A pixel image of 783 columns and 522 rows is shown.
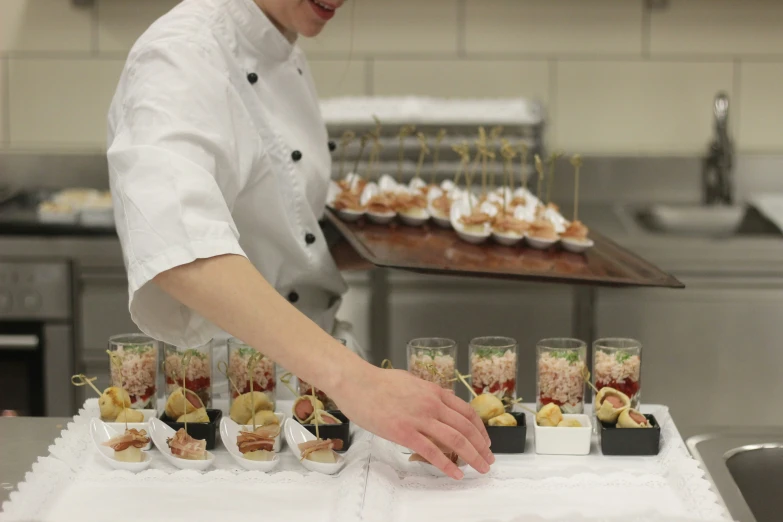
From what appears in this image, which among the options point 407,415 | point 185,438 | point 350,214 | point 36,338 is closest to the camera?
point 407,415

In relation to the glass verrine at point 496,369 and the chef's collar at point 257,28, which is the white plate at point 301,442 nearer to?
the glass verrine at point 496,369

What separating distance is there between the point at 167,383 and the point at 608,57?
2.37 m

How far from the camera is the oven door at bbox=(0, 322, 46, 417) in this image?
2895 millimetres

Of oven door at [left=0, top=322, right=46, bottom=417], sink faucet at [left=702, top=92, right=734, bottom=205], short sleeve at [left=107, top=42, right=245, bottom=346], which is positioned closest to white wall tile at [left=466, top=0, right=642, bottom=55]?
sink faucet at [left=702, top=92, right=734, bottom=205]

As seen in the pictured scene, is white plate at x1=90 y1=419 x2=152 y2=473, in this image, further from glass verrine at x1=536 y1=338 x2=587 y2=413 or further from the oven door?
the oven door

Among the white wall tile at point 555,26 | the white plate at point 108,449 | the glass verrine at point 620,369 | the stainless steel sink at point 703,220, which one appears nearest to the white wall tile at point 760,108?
the stainless steel sink at point 703,220

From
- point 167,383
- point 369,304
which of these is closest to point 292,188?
point 167,383

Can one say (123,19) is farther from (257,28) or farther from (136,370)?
(136,370)

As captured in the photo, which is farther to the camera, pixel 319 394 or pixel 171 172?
pixel 319 394

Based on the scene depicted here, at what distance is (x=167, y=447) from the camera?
1330 mm

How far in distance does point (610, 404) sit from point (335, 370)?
1.35 feet

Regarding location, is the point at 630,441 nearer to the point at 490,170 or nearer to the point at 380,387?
the point at 380,387

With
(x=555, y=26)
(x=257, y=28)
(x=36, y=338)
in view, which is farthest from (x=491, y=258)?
(x=555, y=26)

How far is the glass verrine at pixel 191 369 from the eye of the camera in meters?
1.46
